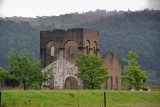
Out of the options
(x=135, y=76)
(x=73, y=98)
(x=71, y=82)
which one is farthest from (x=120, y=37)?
(x=73, y=98)

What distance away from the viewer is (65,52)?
49.3 meters

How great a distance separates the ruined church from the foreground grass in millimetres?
13950

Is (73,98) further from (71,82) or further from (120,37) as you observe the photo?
(120,37)

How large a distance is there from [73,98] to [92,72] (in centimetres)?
1155

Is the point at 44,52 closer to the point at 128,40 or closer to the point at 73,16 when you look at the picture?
the point at 128,40

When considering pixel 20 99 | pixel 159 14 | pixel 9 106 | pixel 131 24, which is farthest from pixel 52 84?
pixel 159 14

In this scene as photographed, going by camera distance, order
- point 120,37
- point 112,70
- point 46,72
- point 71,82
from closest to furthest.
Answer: point 46,72 → point 71,82 → point 112,70 → point 120,37

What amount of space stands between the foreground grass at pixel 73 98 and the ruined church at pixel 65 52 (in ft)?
45.8

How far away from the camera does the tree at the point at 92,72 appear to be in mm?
40219

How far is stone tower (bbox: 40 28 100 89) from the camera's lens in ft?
158

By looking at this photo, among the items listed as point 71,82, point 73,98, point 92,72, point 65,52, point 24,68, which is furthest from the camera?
point 65,52

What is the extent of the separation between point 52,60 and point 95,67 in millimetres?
9797

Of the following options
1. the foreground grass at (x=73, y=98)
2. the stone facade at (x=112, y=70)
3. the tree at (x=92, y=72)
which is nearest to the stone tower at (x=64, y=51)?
the stone facade at (x=112, y=70)

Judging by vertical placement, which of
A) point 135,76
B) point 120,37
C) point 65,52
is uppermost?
point 120,37
